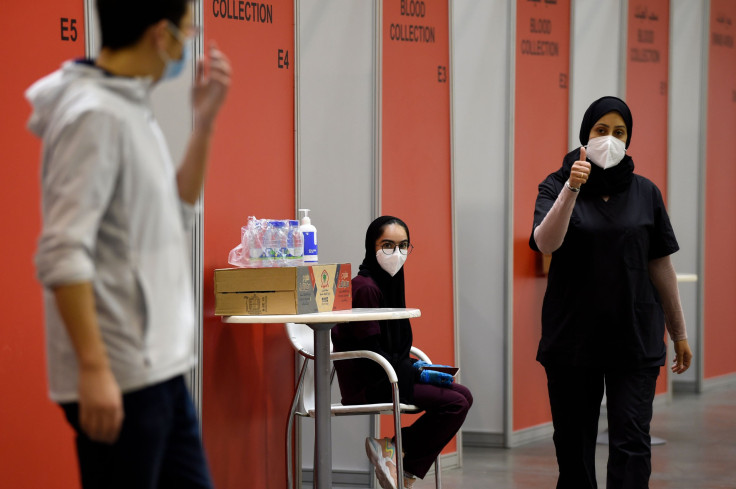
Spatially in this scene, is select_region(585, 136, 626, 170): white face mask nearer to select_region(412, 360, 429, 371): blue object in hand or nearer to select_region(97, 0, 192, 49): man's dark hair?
select_region(412, 360, 429, 371): blue object in hand

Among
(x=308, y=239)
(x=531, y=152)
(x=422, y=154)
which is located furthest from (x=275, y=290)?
(x=531, y=152)

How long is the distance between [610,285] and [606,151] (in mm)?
428

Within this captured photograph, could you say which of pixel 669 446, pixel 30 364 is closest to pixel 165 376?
pixel 30 364

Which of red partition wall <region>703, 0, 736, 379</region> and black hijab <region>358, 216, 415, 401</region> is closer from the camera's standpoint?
black hijab <region>358, 216, 415, 401</region>

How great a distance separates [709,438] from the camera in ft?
17.0

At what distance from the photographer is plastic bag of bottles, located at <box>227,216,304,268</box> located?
3.37 m

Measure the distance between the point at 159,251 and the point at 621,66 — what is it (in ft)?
16.9

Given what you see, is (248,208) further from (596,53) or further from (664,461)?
(596,53)

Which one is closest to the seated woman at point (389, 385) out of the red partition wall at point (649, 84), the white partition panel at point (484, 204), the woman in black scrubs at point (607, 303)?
the woman in black scrubs at point (607, 303)

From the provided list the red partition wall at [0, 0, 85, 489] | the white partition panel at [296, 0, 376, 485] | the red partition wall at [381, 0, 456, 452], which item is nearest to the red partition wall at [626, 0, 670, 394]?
the red partition wall at [381, 0, 456, 452]

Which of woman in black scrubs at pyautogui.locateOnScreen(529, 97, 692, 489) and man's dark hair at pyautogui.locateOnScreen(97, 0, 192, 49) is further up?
man's dark hair at pyautogui.locateOnScreen(97, 0, 192, 49)

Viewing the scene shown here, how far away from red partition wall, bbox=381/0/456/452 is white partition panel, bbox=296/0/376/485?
0.13m

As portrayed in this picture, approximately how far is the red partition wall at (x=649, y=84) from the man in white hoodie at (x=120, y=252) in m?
5.09

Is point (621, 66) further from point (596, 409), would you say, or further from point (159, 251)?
point (159, 251)
